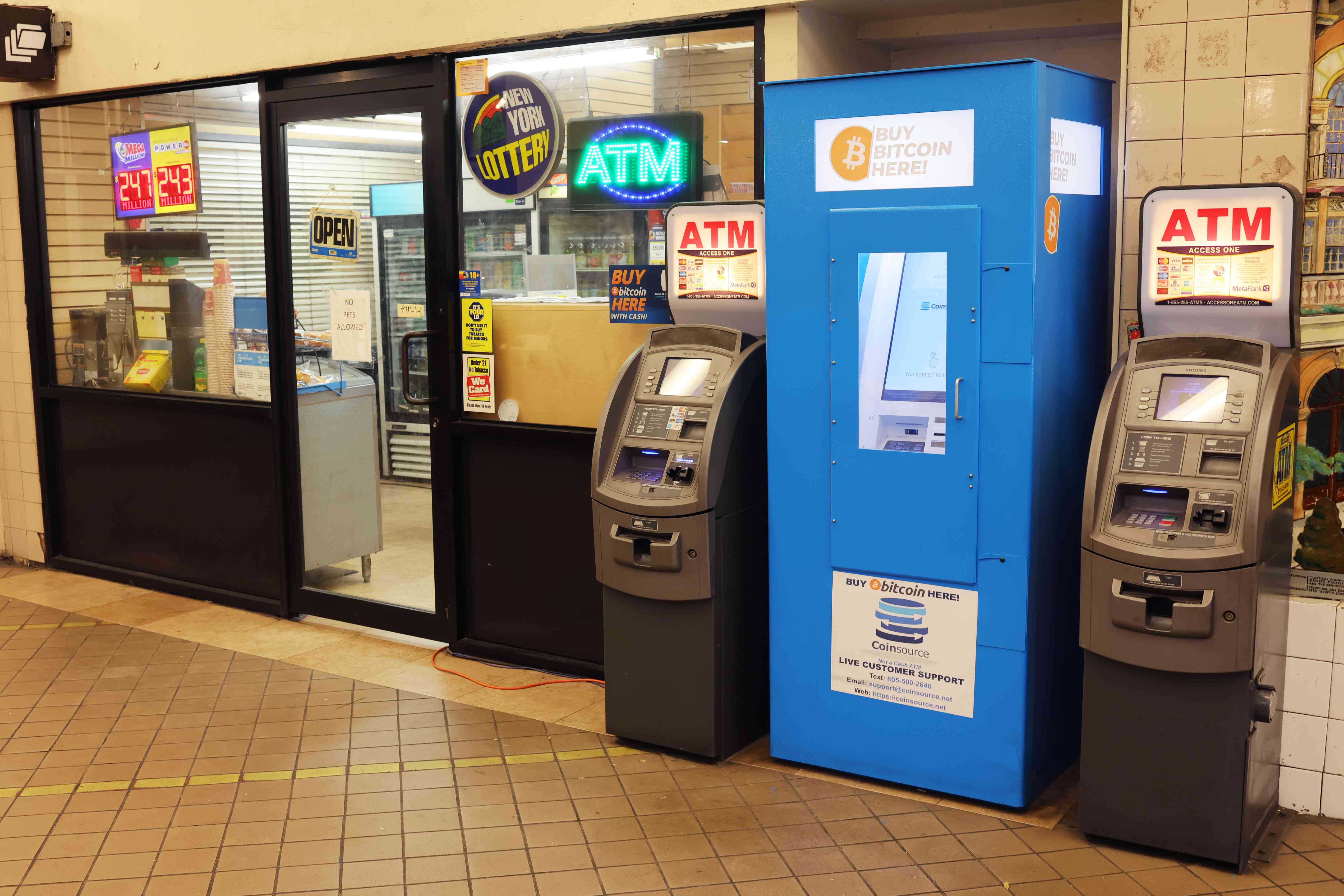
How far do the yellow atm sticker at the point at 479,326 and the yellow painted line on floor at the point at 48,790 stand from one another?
2.19 m

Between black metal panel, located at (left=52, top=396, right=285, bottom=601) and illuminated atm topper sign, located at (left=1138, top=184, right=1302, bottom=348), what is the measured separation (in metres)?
4.03

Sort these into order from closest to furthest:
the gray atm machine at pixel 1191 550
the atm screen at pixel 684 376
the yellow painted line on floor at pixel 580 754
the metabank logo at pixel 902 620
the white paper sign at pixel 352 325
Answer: the gray atm machine at pixel 1191 550 → the metabank logo at pixel 902 620 → the atm screen at pixel 684 376 → the yellow painted line on floor at pixel 580 754 → the white paper sign at pixel 352 325

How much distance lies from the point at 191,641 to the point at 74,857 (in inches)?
79.9

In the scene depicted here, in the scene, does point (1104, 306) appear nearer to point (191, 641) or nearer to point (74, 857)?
point (74, 857)

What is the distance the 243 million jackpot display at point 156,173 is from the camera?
5.91 meters

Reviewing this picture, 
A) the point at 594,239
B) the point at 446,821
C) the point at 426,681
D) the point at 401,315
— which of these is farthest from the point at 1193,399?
the point at 401,315

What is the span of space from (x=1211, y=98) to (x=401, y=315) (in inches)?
130

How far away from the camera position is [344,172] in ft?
17.5

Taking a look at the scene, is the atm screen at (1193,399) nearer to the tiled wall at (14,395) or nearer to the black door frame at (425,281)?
the black door frame at (425,281)

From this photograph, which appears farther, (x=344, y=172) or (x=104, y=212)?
(x=104, y=212)

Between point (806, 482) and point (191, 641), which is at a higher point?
point (806, 482)

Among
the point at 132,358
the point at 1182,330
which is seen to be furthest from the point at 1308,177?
the point at 132,358

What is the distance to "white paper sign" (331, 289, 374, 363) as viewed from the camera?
17.5ft

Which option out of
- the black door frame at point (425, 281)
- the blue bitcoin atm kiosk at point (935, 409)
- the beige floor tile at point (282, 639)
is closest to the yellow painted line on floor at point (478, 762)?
the blue bitcoin atm kiosk at point (935, 409)
